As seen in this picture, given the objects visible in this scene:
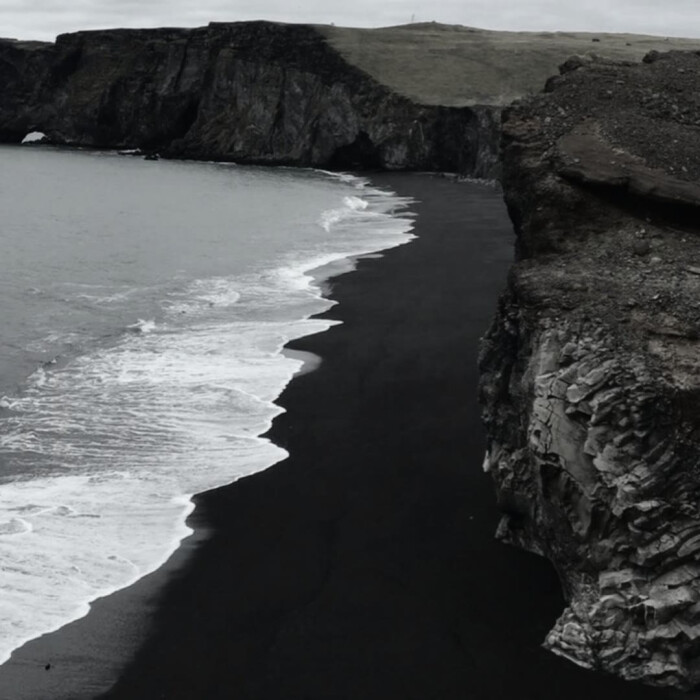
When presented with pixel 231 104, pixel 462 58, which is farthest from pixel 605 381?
pixel 231 104

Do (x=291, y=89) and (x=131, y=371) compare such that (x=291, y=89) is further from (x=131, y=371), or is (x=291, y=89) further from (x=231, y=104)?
(x=131, y=371)

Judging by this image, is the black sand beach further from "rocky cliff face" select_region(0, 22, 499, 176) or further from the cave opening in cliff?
the cave opening in cliff

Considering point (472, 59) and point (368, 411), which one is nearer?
point (368, 411)

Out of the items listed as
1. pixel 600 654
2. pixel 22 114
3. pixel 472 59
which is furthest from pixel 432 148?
pixel 600 654

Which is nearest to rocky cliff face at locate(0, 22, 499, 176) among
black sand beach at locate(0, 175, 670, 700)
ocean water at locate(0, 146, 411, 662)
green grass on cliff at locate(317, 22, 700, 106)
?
green grass on cliff at locate(317, 22, 700, 106)

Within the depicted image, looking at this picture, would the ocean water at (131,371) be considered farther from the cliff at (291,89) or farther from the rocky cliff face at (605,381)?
the cliff at (291,89)

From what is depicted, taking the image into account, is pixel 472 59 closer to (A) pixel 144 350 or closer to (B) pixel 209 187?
(B) pixel 209 187
